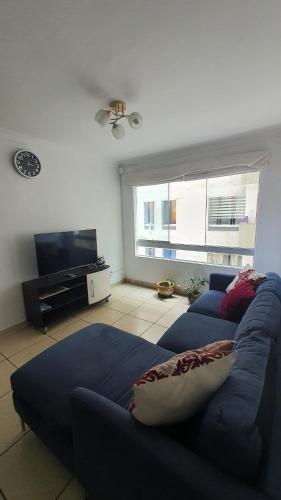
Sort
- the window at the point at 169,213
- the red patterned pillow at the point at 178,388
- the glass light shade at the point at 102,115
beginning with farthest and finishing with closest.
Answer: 1. the window at the point at 169,213
2. the glass light shade at the point at 102,115
3. the red patterned pillow at the point at 178,388

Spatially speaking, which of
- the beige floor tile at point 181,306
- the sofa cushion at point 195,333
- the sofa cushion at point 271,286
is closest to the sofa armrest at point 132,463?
the sofa cushion at point 195,333

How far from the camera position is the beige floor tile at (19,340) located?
89.1 inches

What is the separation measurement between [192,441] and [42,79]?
2.23 m

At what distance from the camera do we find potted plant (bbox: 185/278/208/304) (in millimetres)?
3240

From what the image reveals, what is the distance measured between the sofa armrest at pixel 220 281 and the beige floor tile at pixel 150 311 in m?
0.85

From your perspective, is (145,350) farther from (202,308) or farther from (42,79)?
(42,79)

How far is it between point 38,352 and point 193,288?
2.19 meters

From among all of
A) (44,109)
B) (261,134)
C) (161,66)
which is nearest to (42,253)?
(44,109)

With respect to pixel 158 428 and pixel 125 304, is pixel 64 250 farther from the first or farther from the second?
pixel 158 428

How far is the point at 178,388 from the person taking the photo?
29.6 inches

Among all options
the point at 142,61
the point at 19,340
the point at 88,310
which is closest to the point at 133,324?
the point at 88,310

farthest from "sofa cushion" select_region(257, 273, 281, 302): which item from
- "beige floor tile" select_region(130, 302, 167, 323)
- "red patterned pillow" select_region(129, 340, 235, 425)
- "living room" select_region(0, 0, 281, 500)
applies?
"beige floor tile" select_region(130, 302, 167, 323)

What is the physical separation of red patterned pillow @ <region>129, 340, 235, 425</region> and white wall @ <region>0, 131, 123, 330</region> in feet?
7.72

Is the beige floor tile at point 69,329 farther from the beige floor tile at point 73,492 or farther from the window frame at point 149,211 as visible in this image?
the window frame at point 149,211
